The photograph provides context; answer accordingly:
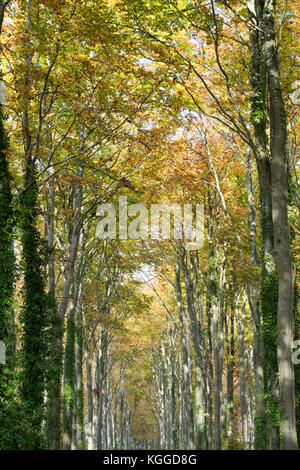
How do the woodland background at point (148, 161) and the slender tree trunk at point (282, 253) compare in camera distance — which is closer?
the slender tree trunk at point (282, 253)

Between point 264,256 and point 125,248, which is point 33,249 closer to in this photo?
point 264,256

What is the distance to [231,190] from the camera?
72.2 feet

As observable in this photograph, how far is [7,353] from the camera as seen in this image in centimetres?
1052

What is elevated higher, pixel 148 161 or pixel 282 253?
pixel 148 161

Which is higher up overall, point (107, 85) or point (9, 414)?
point (107, 85)

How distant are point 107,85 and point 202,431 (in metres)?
14.7

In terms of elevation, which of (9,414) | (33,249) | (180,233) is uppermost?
(180,233)

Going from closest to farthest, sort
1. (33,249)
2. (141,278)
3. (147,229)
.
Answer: (33,249) < (147,229) < (141,278)

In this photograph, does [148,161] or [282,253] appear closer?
[282,253]

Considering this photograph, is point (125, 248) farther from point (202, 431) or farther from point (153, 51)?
point (153, 51)

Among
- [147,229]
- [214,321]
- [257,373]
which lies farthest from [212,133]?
[257,373]

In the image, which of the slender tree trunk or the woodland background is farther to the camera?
the woodland background

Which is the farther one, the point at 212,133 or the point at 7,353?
the point at 212,133

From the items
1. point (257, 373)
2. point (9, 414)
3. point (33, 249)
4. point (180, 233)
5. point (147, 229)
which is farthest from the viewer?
point (147, 229)
